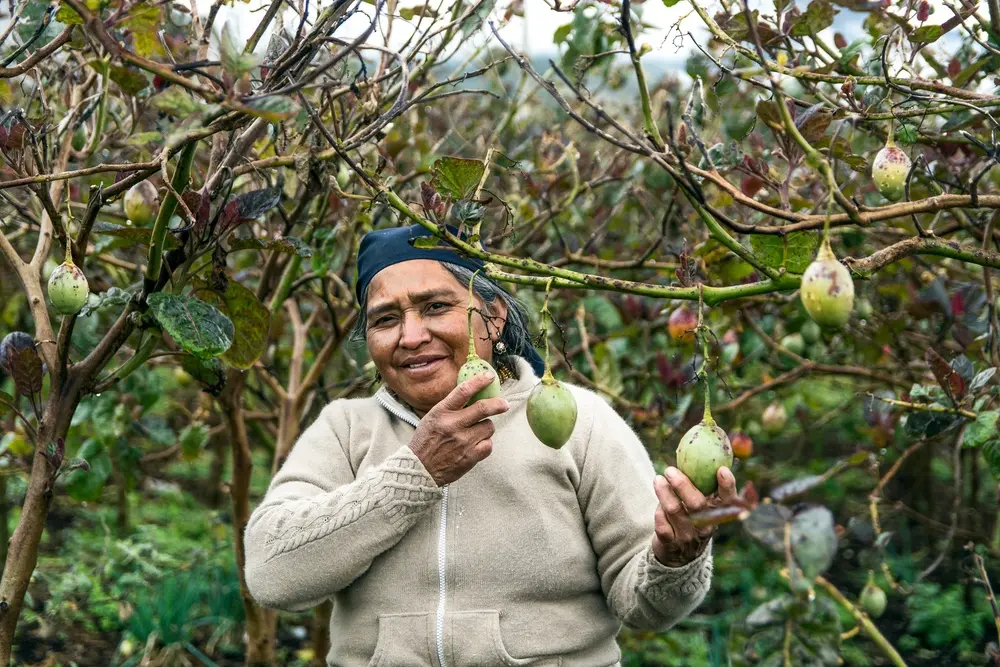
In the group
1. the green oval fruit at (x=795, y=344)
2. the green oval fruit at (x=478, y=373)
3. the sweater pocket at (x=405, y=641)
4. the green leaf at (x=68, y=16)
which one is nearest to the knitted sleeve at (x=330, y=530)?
the sweater pocket at (x=405, y=641)

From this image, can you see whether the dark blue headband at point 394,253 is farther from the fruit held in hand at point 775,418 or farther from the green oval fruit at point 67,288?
the fruit held in hand at point 775,418

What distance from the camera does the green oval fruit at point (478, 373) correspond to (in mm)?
1389

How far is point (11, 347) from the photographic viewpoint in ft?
5.31

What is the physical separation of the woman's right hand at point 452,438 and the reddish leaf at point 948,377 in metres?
0.75

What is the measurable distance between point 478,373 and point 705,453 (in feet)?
1.17

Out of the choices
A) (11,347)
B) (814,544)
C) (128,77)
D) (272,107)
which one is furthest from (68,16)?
(814,544)

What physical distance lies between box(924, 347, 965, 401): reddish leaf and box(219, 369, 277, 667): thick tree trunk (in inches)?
56.4

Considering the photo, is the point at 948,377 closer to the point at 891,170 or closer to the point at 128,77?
the point at 891,170

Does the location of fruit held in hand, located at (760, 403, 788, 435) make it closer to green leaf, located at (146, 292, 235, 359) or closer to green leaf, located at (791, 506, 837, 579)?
green leaf, located at (146, 292, 235, 359)

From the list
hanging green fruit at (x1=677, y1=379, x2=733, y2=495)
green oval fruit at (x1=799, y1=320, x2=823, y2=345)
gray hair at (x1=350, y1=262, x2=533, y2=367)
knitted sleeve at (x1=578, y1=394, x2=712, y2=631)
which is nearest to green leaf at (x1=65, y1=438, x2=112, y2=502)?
gray hair at (x1=350, y1=262, x2=533, y2=367)

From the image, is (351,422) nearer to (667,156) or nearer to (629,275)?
(667,156)

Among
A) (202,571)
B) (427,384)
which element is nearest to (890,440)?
(427,384)

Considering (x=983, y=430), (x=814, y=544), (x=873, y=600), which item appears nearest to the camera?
(x=814, y=544)

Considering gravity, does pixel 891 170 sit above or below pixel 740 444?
above
